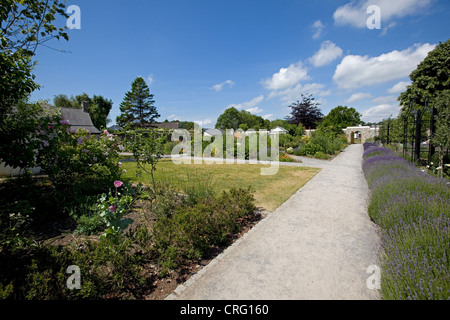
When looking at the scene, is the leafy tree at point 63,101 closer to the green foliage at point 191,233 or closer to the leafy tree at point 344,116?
the green foliage at point 191,233

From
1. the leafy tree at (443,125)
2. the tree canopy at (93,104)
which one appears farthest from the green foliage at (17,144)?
the tree canopy at (93,104)

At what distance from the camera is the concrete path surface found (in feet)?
7.84

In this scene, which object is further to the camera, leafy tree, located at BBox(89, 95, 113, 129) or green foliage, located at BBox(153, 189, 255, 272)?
leafy tree, located at BBox(89, 95, 113, 129)

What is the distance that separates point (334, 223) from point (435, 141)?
6018 mm

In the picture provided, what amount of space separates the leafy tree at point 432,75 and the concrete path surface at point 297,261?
18.9m

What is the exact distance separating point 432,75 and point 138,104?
42.1m

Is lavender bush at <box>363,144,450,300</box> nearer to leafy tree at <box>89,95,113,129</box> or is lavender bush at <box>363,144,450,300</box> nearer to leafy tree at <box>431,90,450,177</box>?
leafy tree at <box>431,90,450,177</box>

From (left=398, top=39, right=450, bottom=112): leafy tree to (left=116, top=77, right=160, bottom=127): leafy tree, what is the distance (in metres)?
38.5

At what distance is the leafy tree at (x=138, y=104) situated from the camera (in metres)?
37.5

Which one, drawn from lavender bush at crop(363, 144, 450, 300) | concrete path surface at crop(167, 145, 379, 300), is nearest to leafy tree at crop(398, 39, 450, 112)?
lavender bush at crop(363, 144, 450, 300)

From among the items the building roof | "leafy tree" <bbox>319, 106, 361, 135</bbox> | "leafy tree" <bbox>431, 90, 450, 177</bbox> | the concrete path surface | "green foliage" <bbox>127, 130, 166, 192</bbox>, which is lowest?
the concrete path surface

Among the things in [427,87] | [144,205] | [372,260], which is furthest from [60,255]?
[427,87]

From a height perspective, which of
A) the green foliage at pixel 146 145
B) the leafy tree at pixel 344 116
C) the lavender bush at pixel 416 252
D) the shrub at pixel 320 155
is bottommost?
the lavender bush at pixel 416 252
